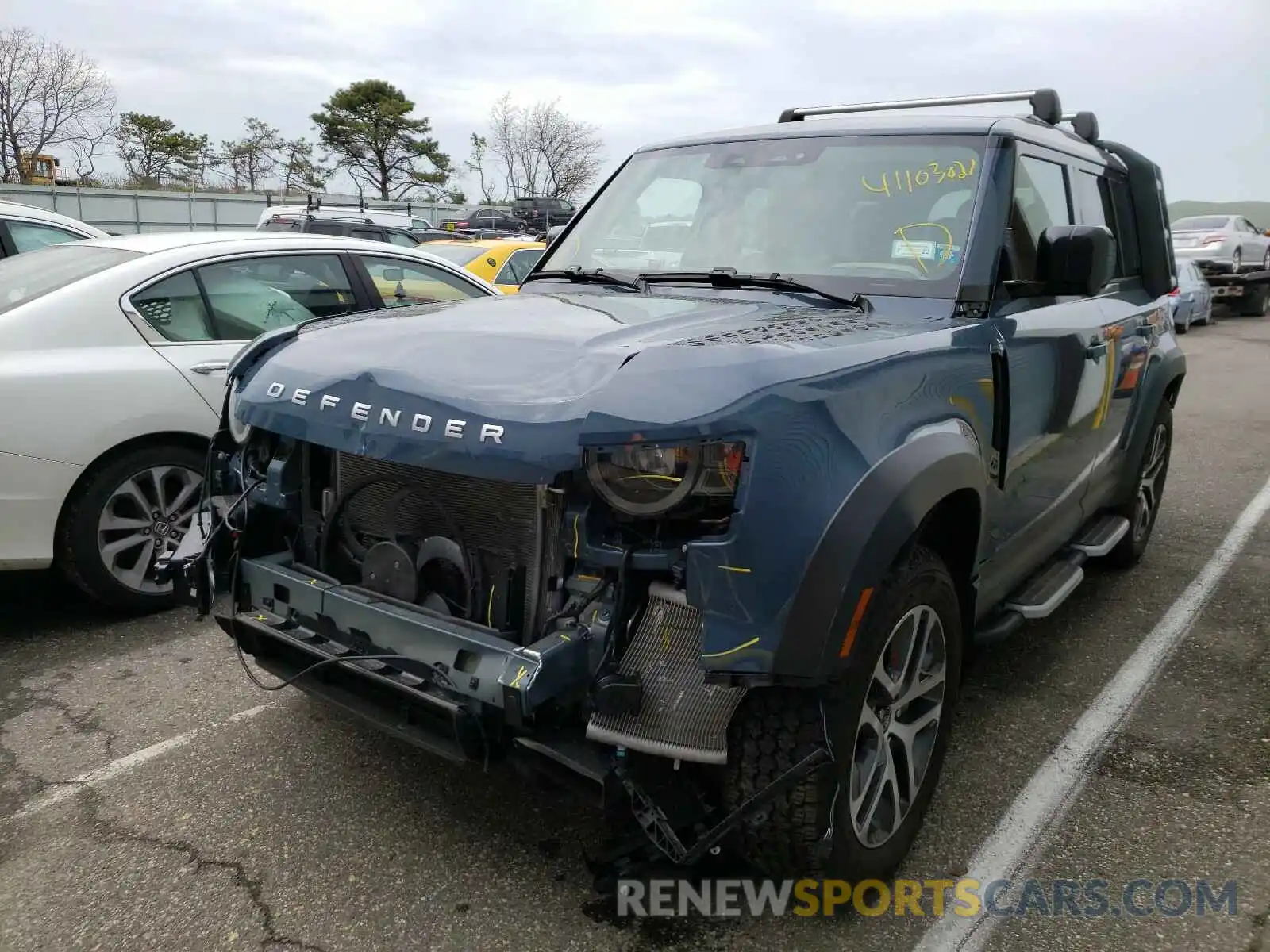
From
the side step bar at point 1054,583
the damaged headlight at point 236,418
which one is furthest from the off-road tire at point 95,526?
the side step bar at point 1054,583

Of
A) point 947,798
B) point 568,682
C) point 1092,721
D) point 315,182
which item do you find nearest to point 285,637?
point 568,682

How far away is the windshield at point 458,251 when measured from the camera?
35.3ft

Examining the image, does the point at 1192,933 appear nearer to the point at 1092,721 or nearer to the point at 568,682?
the point at 1092,721

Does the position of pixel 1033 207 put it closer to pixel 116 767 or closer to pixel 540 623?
pixel 540 623

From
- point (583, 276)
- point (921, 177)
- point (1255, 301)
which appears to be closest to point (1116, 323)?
point (921, 177)

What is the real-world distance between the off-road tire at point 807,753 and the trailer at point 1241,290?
23.1 metres

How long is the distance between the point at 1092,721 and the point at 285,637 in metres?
2.83

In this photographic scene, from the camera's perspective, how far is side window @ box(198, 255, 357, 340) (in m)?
4.81

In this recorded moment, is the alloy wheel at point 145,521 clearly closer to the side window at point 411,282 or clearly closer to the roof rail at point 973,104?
the side window at point 411,282

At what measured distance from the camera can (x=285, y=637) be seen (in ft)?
9.04

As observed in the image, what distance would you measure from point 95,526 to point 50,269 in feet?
4.76

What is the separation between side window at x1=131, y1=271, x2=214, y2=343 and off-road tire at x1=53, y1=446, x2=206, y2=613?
554 millimetres

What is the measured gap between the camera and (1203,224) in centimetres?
2305

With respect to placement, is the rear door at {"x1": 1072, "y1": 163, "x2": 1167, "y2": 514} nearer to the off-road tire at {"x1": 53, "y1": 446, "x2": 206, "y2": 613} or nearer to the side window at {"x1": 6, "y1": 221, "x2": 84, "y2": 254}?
the off-road tire at {"x1": 53, "y1": 446, "x2": 206, "y2": 613}
